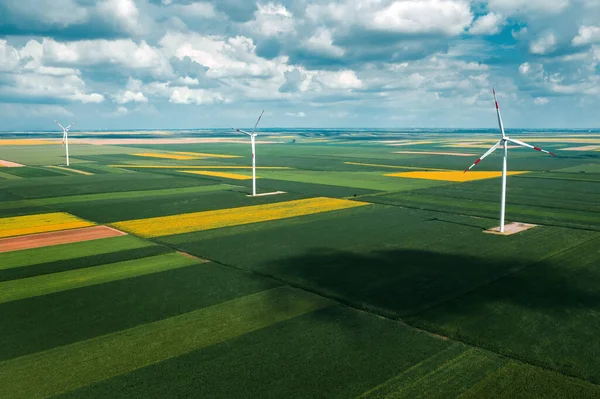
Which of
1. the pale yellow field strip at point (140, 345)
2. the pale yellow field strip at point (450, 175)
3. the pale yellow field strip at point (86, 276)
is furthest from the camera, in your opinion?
the pale yellow field strip at point (450, 175)

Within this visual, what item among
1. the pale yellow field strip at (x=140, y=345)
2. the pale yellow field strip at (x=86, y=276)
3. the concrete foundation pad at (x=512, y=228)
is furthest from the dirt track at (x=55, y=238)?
the concrete foundation pad at (x=512, y=228)

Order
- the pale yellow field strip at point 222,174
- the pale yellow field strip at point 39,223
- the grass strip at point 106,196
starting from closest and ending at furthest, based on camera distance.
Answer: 1. the pale yellow field strip at point 39,223
2. the grass strip at point 106,196
3. the pale yellow field strip at point 222,174

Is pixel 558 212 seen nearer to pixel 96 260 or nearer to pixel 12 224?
pixel 96 260

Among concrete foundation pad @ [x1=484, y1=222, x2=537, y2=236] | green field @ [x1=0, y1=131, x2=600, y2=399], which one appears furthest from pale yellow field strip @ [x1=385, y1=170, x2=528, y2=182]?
concrete foundation pad @ [x1=484, y1=222, x2=537, y2=236]

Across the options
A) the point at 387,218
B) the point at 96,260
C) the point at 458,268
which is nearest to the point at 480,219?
the point at 387,218

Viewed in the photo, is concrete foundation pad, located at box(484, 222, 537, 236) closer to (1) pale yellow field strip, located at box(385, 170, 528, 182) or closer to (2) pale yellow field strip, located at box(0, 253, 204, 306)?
(2) pale yellow field strip, located at box(0, 253, 204, 306)

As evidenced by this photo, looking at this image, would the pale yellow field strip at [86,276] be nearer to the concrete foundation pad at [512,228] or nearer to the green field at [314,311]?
the green field at [314,311]

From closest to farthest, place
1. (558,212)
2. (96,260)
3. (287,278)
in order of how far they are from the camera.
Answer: (287,278) → (96,260) → (558,212)
